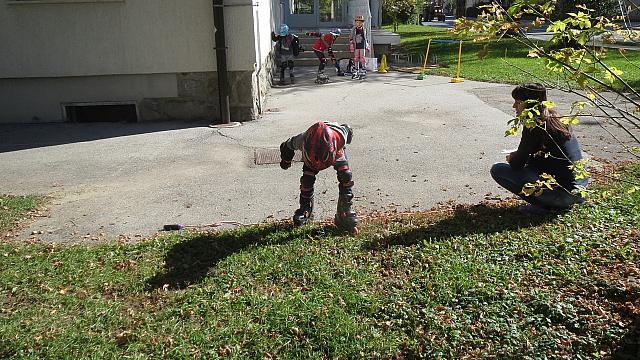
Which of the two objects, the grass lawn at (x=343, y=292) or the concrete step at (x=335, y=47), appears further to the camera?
the concrete step at (x=335, y=47)

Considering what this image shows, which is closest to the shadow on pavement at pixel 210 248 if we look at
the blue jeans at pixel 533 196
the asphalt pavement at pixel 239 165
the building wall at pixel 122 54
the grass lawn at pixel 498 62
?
the asphalt pavement at pixel 239 165

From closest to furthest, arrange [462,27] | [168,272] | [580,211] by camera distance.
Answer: [462,27]
[168,272]
[580,211]

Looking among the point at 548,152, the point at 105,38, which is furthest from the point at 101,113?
the point at 548,152

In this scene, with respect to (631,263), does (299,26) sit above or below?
above

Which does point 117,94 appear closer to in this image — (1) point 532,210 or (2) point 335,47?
(1) point 532,210

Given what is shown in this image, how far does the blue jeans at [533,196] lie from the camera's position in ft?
17.1

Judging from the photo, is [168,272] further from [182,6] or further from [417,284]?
[182,6]

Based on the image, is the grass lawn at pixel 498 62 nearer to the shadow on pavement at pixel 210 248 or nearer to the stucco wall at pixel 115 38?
the stucco wall at pixel 115 38

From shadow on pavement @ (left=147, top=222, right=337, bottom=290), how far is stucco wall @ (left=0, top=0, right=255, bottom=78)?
5.54 m

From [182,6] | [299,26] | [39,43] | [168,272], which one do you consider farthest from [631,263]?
[299,26]

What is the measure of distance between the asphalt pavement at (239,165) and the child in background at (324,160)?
2.05ft

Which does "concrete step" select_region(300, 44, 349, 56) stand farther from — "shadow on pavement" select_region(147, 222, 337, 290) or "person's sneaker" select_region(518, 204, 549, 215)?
"shadow on pavement" select_region(147, 222, 337, 290)

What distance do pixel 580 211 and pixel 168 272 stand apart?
12.6ft

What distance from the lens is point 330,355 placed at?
11.5 ft
